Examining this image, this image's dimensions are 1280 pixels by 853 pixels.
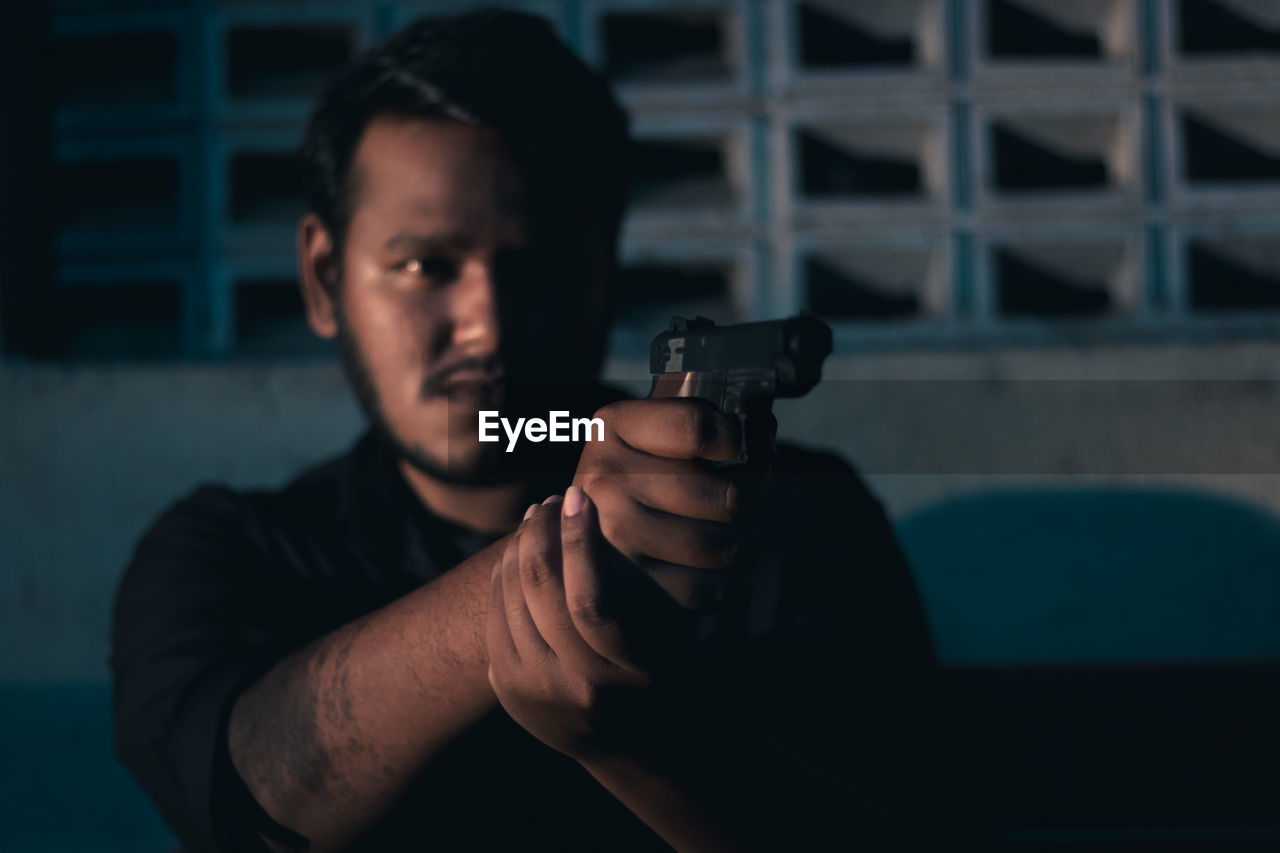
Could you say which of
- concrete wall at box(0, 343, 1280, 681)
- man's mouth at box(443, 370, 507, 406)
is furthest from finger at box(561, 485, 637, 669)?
concrete wall at box(0, 343, 1280, 681)

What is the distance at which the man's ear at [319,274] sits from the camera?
3.45ft

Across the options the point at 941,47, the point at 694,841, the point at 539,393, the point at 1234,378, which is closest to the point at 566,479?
the point at 539,393

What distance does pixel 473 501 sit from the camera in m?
1.03

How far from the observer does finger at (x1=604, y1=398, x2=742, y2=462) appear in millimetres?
506

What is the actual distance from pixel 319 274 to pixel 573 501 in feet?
2.33

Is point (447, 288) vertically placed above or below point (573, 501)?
above

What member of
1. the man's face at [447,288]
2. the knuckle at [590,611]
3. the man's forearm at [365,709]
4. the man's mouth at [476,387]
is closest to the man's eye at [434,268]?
the man's face at [447,288]

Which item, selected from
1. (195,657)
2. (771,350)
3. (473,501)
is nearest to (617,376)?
(473,501)

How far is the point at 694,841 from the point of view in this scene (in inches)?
26.3

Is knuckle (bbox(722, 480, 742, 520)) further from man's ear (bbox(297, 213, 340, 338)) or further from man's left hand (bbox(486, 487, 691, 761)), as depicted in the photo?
man's ear (bbox(297, 213, 340, 338))

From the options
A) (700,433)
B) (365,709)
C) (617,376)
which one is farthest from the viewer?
(617,376)

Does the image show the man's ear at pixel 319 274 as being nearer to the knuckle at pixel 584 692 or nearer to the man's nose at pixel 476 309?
the man's nose at pixel 476 309

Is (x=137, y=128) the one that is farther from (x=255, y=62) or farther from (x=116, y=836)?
(x=116, y=836)

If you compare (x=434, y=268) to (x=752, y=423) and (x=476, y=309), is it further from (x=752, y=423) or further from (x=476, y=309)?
(x=752, y=423)
